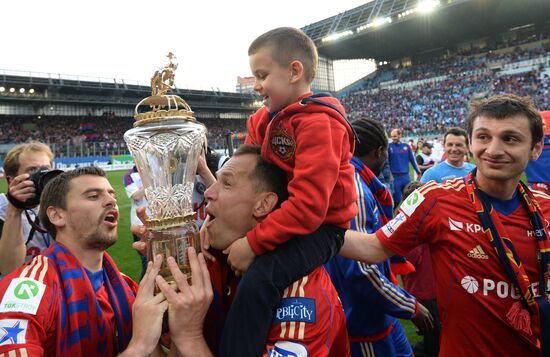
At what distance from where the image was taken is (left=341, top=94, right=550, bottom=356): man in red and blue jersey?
1.75 m

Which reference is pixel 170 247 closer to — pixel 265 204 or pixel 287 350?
pixel 265 204

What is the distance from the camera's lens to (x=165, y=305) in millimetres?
1271

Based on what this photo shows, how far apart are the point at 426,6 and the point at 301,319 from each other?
39.1 metres

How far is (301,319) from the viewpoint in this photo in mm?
1299

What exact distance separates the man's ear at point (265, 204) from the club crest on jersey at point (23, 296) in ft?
2.93

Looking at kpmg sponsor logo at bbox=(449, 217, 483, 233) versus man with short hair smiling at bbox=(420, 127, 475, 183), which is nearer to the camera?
kpmg sponsor logo at bbox=(449, 217, 483, 233)

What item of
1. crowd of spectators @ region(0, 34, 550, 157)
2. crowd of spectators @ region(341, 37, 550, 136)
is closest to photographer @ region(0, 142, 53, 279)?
crowd of spectators @ region(0, 34, 550, 157)

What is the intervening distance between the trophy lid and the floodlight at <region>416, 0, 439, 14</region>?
38472mm

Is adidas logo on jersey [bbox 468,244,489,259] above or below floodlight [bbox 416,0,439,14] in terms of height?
below

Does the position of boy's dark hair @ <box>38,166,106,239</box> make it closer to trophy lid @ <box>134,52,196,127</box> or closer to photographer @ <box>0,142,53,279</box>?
photographer @ <box>0,142,53,279</box>

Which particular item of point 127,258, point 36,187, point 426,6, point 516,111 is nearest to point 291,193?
point 516,111

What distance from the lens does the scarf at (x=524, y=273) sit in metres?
1.67

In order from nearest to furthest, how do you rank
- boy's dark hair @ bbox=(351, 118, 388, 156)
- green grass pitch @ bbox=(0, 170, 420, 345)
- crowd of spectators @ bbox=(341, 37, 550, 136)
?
boy's dark hair @ bbox=(351, 118, 388, 156)
green grass pitch @ bbox=(0, 170, 420, 345)
crowd of spectators @ bbox=(341, 37, 550, 136)

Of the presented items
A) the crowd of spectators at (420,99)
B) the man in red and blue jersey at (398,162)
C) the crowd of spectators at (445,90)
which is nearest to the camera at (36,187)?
the man in red and blue jersey at (398,162)
